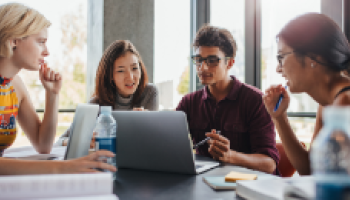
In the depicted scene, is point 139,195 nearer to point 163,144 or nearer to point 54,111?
point 163,144

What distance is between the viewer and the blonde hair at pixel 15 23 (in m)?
1.35

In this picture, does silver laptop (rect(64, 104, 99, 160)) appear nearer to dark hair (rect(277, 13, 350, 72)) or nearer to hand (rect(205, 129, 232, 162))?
hand (rect(205, 129, 232, 162))

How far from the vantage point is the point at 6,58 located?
1459 millimetres

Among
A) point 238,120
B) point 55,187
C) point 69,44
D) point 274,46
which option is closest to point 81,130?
point 55,187

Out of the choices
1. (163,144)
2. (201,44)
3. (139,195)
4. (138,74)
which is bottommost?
(139,195)

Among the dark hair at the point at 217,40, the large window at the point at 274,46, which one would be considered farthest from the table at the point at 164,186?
the large window at the point at 274,46

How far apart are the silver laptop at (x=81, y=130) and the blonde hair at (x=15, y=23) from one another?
69 cm

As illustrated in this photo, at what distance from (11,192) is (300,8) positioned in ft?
7.22

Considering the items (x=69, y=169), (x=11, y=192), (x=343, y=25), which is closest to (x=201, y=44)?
(x=343, y=25)

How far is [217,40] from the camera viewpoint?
1805 mm

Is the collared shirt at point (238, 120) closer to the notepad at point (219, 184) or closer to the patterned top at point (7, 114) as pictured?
the notepad at point (219, 184)

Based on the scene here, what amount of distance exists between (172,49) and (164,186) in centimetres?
281

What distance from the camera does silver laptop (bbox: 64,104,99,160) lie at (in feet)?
3.14

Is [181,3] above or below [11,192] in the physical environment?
above
